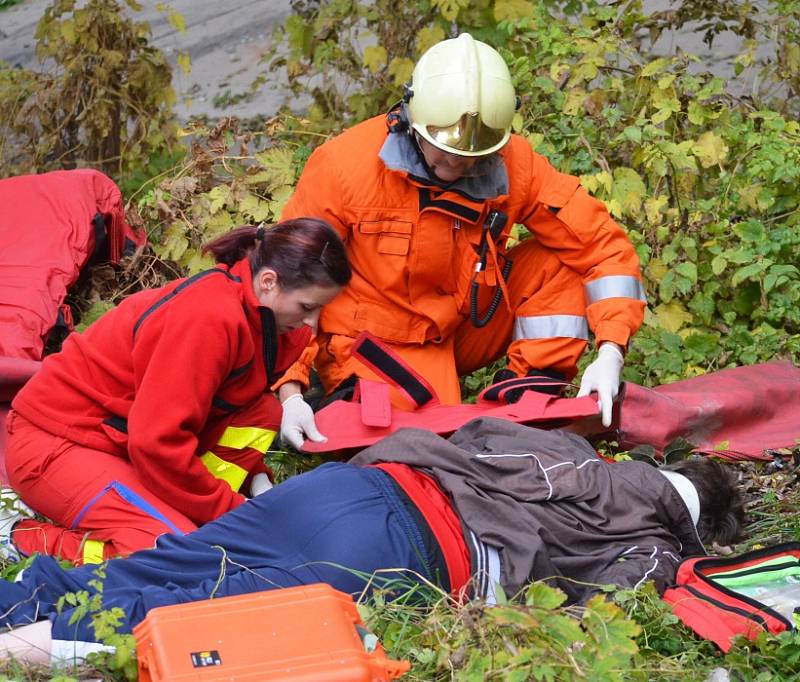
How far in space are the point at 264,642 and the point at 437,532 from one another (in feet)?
2.71

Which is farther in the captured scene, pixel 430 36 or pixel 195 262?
pixel 430 36

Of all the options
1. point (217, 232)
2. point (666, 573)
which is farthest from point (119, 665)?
point (217, 232)

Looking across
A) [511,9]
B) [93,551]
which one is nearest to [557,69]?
[511,9]

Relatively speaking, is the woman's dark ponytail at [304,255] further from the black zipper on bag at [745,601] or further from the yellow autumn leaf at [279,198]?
the yellow autumn leaf at [279,198]

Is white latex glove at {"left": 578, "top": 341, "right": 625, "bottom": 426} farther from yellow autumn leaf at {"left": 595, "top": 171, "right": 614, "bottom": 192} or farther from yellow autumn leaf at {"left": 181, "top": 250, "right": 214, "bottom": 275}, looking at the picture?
yellow autumn leaf at {"left": 181, "top": 250, "right": 214, "bottom": 275}

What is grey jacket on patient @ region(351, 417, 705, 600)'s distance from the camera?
3.05 metres

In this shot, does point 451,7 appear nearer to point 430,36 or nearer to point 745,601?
point 430,36

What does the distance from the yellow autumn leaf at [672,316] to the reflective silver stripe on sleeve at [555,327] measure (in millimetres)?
741

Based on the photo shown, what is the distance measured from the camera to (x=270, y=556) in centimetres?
293

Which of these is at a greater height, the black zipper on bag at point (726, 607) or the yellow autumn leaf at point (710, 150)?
the yellow autumn leaf at point (710, 150)

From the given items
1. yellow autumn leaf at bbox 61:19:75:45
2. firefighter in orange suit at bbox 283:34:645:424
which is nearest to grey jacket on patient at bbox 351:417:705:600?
firefighter in orange suit at bbox 283:34:645:424

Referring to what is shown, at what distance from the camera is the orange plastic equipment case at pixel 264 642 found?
218 cm

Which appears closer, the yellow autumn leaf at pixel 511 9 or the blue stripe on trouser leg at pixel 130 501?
the blue stripe on trouser leg at pixel 130 501

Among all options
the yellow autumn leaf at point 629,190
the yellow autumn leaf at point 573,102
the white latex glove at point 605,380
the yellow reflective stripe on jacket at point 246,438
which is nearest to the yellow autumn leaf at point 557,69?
the yellow autumn leaf at point 573,102
